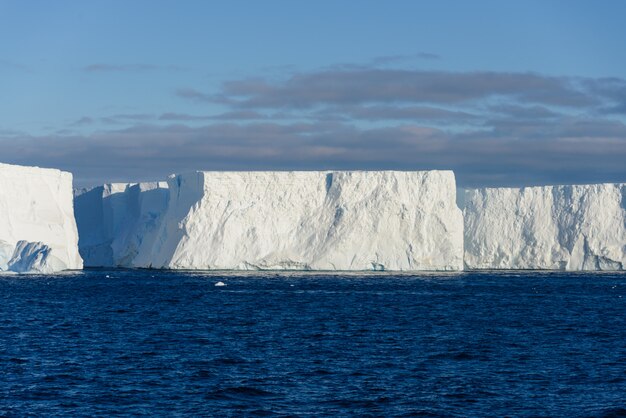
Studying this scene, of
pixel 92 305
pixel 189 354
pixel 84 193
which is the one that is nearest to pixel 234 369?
pixel 189 354

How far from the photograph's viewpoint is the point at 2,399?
16.4 metres

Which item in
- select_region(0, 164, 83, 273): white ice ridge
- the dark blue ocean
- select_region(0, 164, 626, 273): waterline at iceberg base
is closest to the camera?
the dark blue ocean

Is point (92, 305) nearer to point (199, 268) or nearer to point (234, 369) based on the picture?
point (234, 369)

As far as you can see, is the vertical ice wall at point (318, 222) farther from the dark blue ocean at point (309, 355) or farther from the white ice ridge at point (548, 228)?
the dark blue ocean at point (309, 355)

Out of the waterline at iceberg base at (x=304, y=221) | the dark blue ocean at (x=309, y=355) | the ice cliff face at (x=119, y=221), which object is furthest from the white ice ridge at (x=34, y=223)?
the dark blue ocean at (x=309, y=355)

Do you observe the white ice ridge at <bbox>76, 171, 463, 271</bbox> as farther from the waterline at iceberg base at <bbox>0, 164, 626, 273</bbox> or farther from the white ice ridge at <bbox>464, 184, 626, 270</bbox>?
the white ice ridge at <bbox>464, 184, 626, 270</bbox>

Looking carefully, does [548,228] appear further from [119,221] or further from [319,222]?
[119,221]

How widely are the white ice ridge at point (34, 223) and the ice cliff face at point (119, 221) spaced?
25.4 feet

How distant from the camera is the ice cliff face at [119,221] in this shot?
67.3 m

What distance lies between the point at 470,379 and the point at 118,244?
5395cm

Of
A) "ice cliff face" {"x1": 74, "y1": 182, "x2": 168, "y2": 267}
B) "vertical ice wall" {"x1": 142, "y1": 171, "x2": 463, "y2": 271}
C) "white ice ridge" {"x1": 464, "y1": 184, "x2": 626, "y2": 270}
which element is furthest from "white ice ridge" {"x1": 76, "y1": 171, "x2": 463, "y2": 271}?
"white ice ridge" {"x1": 464, "y1": 184, "x2": 626, "y2": 270}

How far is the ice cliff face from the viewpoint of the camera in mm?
67312

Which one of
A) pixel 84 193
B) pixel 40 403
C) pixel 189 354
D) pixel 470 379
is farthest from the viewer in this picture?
pixel 84 193

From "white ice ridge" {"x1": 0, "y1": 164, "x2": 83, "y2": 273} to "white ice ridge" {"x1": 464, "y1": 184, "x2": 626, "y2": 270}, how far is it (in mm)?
27558
